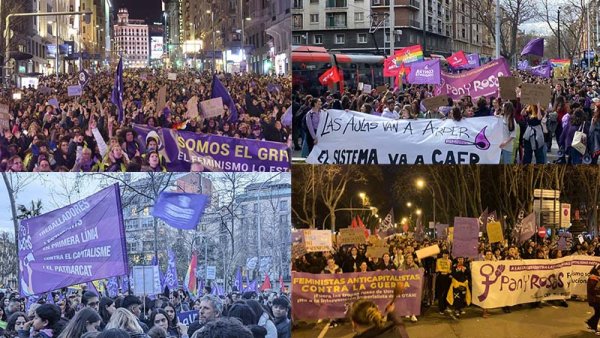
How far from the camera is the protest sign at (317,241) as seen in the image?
505cm

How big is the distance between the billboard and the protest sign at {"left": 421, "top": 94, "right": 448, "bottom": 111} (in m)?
2.32

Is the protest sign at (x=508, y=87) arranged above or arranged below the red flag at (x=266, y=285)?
Result: above

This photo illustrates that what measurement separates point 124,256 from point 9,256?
0.70 metres

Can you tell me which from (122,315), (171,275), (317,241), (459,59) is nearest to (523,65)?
(459,59)

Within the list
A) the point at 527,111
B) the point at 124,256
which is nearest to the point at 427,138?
the point at 527,111

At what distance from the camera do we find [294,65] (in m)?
5.01

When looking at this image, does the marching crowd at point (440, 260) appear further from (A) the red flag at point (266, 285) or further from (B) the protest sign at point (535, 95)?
(B) the protest sign at point (535, 95)

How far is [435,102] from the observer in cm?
606

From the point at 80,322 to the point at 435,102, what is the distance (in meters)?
3.28

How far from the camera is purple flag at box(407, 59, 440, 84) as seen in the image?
6.83m

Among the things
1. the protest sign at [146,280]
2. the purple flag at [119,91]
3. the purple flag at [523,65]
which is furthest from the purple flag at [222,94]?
the purple flag at [523,65]

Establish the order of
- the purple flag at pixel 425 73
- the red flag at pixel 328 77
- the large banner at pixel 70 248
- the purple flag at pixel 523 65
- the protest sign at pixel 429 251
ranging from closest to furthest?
the large banner at pixel 70 248, the protest sign at pixel 429 251, the red flag at pixel 328 77, the purple flag at pixel 523 65, the purple flag at pixel 425 73

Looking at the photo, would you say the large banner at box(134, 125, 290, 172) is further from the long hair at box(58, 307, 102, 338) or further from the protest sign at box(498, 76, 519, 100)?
the protest sign at box(498, 76, 519, 100)

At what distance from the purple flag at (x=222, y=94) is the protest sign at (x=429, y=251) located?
1.74m
